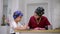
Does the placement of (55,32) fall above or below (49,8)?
below

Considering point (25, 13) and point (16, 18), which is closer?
point (16, 18)

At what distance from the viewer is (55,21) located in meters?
4.38

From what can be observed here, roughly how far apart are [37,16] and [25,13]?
217 cm

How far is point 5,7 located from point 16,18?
2029 mm

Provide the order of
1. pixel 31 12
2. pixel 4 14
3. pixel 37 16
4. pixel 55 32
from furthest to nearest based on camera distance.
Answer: pixel 31 12, pixel 4 14, pixel 37 16, pixel 55 32

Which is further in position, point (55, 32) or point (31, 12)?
point (31, 12)

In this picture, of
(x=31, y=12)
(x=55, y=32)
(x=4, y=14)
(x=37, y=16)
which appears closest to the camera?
(x=55, y=32)

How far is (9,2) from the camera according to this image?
4.44 metres

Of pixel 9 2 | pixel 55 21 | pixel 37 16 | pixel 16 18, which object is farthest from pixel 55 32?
pixel 9 2

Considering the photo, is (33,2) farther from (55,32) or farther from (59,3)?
(55,32)

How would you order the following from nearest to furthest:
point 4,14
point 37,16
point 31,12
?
point 37,16
point 4,14
point 31,12

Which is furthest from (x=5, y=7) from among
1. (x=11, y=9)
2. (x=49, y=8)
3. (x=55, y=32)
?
(x=55, y=32)

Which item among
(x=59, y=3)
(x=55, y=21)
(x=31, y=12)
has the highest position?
(x=59, y=3)

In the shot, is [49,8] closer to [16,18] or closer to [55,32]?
[16,18]
